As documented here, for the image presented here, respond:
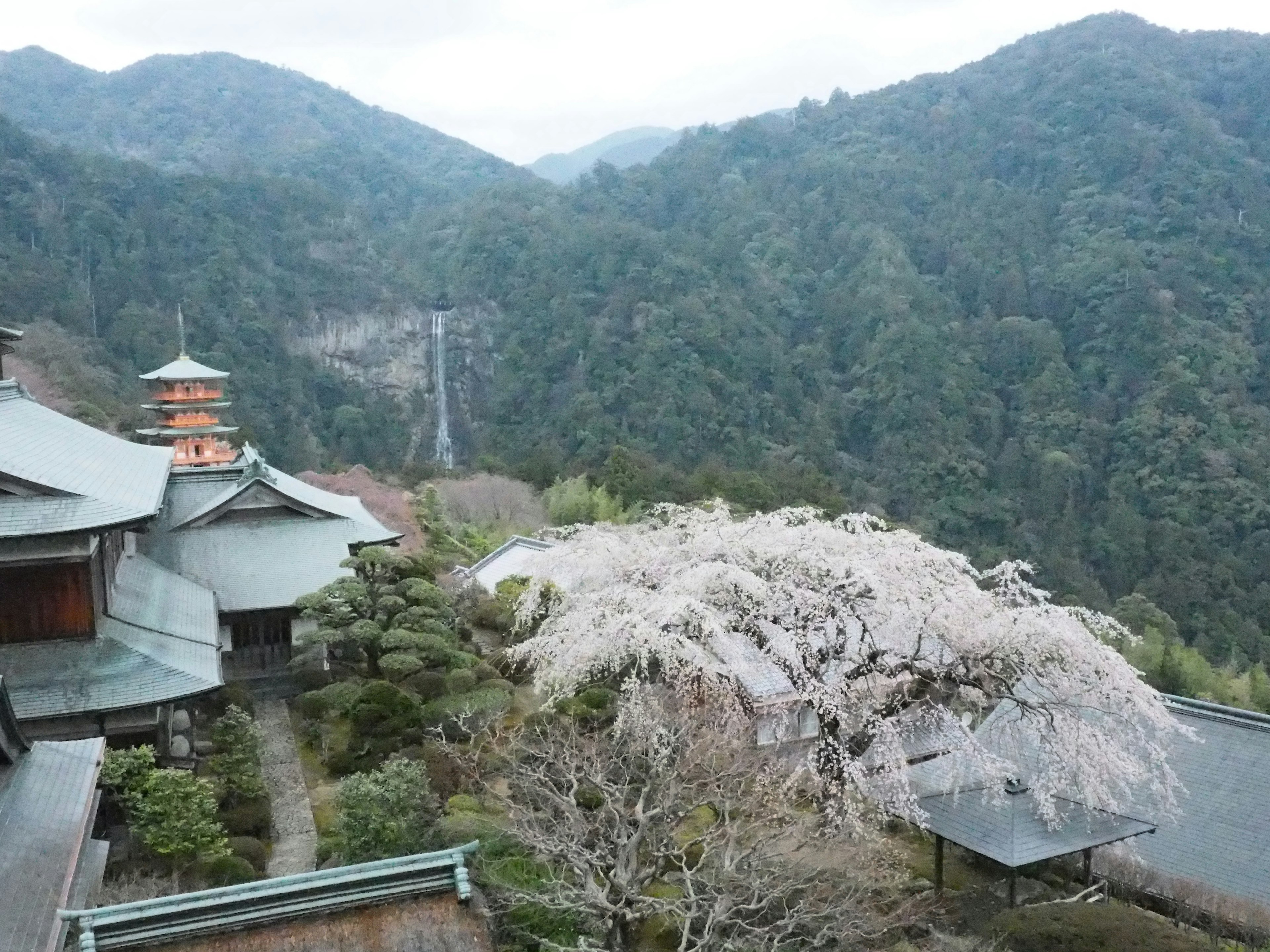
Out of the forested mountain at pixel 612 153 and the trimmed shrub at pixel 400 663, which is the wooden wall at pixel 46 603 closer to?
the trimmed shrub at pixel 400 663

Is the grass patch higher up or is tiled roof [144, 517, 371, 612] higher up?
tiled roof [144, 517, 371, 612]

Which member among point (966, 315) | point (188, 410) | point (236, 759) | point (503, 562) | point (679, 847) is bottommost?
point (503, 562)

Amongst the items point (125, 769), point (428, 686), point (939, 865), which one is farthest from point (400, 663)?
point (939, 865)

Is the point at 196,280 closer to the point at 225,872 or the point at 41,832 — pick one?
the point at 225,872

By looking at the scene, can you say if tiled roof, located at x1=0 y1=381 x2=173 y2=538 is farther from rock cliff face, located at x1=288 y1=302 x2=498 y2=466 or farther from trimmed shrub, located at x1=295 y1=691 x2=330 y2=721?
rock cliff face, located at x1=288 y1=302 x2=498 y2=466

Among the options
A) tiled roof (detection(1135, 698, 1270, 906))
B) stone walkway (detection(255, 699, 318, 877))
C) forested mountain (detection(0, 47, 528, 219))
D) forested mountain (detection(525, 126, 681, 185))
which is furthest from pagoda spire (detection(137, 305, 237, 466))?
forested mountain (detection(525, 126, 681, 185))
